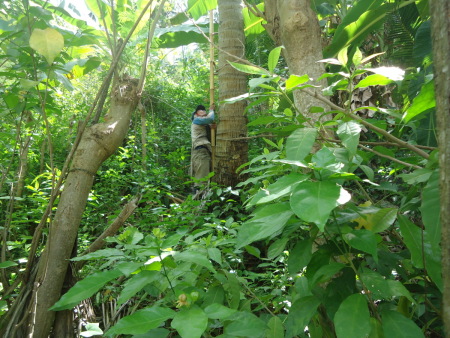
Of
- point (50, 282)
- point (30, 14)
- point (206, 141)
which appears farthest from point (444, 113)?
point (206, 141)

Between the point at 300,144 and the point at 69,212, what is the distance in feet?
4.10

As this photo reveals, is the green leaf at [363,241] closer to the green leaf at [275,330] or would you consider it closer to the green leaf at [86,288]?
the green leaf at [275,330]

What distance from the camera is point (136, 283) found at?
1000 millimetres

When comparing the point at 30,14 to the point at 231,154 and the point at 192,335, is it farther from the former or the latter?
the point at 231,154

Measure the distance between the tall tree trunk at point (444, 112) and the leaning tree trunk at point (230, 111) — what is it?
401 centimetres

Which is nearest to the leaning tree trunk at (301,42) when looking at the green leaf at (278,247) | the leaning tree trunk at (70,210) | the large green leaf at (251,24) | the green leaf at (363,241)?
the green leaf at (278,247)

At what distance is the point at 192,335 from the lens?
837mm

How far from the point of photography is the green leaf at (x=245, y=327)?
971mm

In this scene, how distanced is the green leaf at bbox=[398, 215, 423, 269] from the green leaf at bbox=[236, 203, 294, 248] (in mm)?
334

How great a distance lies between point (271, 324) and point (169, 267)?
0.34 m

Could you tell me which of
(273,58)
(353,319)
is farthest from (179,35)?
(353,319)

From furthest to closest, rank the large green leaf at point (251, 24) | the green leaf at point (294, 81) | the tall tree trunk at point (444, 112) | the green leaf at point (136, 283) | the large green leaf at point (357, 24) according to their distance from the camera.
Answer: the large green leaf at point (251, 24)
the large green leaf at point (357, 24)
the green leaf at point (294, 81)
the green leaf at point (136, 283)
the tall tree trunk at point (444, 112)

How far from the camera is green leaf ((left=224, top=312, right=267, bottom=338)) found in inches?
38.2

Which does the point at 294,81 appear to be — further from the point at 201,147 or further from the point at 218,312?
the point at 201,147
